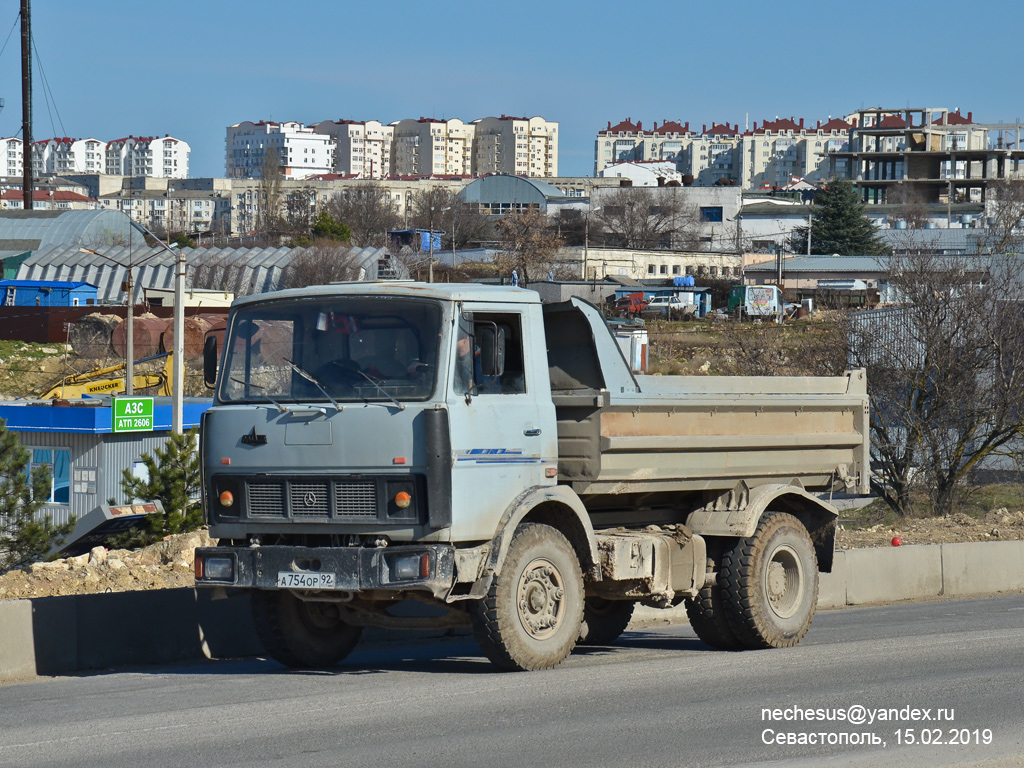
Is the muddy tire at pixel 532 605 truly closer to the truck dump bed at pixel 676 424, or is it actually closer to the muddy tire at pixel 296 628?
the truck dump bed at pixel 676 424

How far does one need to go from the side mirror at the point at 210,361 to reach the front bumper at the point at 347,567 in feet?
4.06

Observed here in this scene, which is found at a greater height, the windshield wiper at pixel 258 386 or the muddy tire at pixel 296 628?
the windshield wiper at pixel 258 386

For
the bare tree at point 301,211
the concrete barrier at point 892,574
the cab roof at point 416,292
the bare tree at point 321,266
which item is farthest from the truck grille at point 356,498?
the bare tree at point 301,211

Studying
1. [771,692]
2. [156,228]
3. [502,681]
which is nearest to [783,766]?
[771,692]

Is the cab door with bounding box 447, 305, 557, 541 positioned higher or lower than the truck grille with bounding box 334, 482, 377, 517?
higher

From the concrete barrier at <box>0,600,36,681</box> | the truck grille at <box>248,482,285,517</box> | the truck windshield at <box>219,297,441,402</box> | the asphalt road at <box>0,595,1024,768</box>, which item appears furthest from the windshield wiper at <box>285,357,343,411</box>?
the concrete barrier at <box>0,600,36,681</box>

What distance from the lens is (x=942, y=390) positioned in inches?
1060

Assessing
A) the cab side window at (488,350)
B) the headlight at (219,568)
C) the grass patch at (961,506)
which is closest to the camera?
the cab side window at (488,350)

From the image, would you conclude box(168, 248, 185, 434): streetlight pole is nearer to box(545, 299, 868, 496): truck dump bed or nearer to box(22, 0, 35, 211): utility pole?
box(545, 299, 868, 496): truck dump bed

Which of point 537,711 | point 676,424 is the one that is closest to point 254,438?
point 537,711

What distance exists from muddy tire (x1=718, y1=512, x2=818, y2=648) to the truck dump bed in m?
0.47

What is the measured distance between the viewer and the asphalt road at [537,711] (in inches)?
254

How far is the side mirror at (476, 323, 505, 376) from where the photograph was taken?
27.4 ft

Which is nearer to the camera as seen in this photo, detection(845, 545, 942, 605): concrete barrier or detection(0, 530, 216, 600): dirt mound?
detection(0, 530, 216, 600): dirt mound
